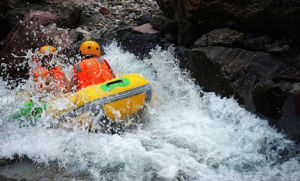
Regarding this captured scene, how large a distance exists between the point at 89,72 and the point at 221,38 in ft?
7.52

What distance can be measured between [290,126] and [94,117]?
254 cm

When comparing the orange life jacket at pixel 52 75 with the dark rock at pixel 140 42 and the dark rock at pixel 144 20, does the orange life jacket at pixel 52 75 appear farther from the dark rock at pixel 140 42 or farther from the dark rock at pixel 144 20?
the dark rock at pixel 144 20

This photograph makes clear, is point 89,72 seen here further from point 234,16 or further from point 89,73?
point 234,16

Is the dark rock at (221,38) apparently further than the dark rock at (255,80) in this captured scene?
Yes

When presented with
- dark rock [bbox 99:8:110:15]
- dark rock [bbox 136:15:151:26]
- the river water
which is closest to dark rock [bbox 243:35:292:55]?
the river water

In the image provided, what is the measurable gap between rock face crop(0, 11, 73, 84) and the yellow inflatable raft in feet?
9.92

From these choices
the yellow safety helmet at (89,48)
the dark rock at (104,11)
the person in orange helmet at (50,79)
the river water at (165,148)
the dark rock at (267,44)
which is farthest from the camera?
the dark rock at (104,11)

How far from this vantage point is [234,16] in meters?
4.70

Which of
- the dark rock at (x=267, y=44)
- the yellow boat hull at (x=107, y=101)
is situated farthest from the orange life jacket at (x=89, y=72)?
the dark rock at (x=267, y=44)

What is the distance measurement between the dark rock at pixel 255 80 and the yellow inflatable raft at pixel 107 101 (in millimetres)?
1095

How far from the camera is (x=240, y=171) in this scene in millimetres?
3170

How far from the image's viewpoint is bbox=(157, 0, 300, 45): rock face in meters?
3.93

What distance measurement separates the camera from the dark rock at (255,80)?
136 inches

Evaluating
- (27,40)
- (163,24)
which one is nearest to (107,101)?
(163,24)
